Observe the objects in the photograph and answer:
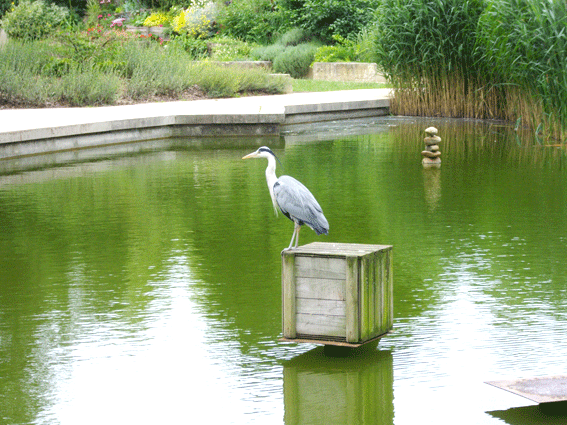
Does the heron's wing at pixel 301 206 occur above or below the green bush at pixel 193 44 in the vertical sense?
below

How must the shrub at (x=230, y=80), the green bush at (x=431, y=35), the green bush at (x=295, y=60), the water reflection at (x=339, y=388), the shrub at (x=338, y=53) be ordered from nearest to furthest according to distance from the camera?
the water reflection at (x=339, y=388)
the green bush at (x=431, y=35)
the shrub at (x=230, y=80)
the shrub at (x=338, y=53)
the green bush at (x=295, y=60)

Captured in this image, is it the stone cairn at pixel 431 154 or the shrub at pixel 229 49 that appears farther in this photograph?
the shrub at pixel 229 49

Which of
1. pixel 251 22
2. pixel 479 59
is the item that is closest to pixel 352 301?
pixel 479 59

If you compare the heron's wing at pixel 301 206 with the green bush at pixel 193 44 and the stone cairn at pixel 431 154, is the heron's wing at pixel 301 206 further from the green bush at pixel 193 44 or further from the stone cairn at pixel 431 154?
the green bush at pixel 193 44

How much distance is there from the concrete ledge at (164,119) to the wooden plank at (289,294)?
7.81m

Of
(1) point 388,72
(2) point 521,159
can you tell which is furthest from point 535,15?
(1) point 388,72

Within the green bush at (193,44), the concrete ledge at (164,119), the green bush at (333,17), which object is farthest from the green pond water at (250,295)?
the green bush at (333,17)

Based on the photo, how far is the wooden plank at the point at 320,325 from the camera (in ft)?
15.0

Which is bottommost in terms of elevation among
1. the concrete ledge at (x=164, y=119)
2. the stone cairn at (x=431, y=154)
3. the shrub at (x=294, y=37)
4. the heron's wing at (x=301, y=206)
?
the heron's wing at (x=301, y=206)

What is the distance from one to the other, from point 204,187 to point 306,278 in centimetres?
517

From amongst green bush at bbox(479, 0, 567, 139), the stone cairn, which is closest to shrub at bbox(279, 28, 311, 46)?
green bush at bbox(479, 0, 567, 139)

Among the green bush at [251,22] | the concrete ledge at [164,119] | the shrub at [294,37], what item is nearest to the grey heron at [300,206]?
the concrete ledge at [164,119]

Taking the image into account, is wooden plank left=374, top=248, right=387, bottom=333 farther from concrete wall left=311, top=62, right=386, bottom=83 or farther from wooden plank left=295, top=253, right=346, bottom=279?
concrete wall left=311, top=62, right=386, bottom=83

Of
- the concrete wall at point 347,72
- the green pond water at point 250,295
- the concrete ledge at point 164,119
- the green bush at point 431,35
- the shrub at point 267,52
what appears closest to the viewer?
the green pond water at point 250,295
